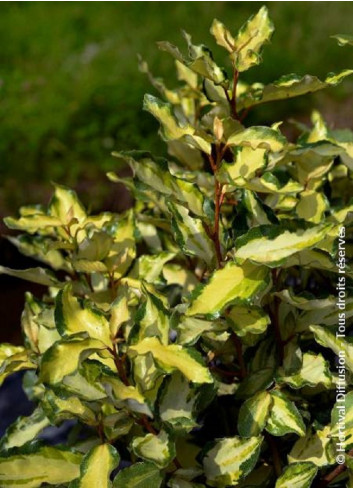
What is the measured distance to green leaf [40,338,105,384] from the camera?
0.94 metres

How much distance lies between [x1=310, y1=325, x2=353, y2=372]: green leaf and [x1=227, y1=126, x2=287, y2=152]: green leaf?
0.26 m

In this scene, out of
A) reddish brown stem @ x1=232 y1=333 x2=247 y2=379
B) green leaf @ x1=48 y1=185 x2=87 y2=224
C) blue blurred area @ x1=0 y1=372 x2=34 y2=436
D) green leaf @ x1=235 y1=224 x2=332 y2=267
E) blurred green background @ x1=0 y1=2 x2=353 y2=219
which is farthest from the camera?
blurred green background @ x1=0 y1=2 x2=353 y2=219

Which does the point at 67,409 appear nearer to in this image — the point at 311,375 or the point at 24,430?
the point at 24,430

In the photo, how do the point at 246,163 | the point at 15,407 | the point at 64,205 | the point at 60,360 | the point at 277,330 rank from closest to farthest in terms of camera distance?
the point at 60,360 → the point at 246,163 → the point at 277,330 → the point at 64,205 → the point at 15,407

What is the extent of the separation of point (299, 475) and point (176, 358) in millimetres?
256

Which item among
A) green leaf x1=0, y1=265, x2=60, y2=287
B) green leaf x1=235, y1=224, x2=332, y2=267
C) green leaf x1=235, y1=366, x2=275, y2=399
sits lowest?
green leaf x1=235, y1=366, x2=275, y2=399

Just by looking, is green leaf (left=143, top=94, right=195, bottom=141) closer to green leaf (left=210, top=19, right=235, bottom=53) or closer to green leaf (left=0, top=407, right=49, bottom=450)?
green leaf (left=210, top=19, right=235, bottom=53)

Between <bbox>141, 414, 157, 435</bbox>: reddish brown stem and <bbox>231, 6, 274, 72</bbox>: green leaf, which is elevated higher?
<bbox>231, 6, 274, 72</bbox>: green leaf

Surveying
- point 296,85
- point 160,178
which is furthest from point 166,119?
point 296,85

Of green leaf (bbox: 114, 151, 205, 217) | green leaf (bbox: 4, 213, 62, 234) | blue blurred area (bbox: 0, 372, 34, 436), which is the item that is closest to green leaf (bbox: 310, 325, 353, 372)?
green leaf (bbox: 114, 151, 205, 217)

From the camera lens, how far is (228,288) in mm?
974

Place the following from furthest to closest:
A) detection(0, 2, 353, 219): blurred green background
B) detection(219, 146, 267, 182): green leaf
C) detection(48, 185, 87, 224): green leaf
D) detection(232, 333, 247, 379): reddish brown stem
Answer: detection(0, 2, 353, 219): blurred green background < detection(48, 185, 87, 224): green leaf < detection(232, 333, 247, 379): reddish brown stem < detection(219, 146, 267, 182): green leaf

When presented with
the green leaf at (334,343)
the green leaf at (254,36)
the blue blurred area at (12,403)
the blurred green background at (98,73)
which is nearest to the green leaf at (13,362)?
the green leaf at (334,343)

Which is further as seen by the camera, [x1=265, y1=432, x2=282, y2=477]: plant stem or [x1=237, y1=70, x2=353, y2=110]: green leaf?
[x1=265, y1=432, x2=282, y2=477]: plant stem
